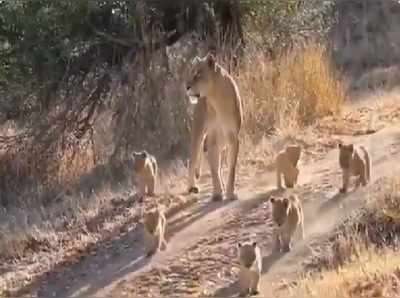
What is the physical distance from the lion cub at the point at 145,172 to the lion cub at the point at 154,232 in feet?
4.02

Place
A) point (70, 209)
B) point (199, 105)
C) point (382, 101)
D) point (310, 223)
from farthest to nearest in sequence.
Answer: point (382, 101) → point (70, 209) → point (199, 105) → point (310, 223)

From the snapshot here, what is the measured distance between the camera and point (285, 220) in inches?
368

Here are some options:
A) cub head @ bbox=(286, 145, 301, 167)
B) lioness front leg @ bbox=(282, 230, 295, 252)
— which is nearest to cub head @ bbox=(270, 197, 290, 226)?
lioness front leg @ bbox=(282, 230, 295, 252)

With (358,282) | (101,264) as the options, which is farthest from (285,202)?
(101,264)

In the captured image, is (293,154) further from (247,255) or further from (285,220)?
(247,255)

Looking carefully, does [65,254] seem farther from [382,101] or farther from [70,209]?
[382,101]

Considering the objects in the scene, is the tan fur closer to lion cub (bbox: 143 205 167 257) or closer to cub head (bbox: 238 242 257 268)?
lion cub (bbox: 143 205 167 257)

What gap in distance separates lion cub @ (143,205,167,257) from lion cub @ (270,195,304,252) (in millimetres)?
1129

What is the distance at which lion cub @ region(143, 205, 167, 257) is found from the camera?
9.70 metres

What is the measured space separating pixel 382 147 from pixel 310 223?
107 inches

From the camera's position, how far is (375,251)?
908 cm

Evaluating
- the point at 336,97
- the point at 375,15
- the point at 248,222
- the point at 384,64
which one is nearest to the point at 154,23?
the point at 336,97

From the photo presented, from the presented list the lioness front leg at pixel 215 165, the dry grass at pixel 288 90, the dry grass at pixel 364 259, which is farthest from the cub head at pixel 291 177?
the dry grass at pixel 288 90

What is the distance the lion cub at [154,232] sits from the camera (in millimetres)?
9695
